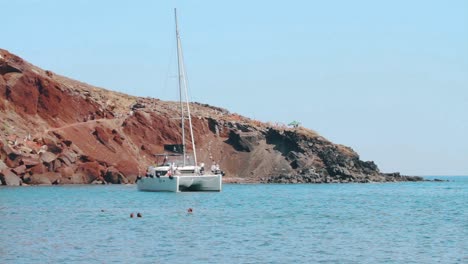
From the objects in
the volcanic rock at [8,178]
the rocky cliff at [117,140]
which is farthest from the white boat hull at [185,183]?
the rocky cliff at [117,140]

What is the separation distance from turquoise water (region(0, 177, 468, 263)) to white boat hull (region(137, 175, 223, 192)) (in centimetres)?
933

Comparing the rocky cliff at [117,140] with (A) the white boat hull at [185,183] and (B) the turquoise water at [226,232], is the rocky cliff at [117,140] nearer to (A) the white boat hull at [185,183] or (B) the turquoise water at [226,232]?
(A) the white boat hull at [185,183]

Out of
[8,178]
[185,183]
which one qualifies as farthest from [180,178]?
[8,178]

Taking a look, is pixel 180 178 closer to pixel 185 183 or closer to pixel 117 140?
pixel 185 183

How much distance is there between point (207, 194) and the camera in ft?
287

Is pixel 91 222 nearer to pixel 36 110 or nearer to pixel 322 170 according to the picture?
pixel 36 110

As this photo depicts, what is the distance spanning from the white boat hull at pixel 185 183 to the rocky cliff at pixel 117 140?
69.2 ft

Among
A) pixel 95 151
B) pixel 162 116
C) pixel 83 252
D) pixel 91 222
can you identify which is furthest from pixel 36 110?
pixel 83 252

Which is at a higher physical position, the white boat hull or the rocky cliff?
the rocky cliff

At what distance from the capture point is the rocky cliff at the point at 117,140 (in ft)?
367

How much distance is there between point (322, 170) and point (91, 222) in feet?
313

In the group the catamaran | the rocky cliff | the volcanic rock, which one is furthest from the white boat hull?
the rocky cliff

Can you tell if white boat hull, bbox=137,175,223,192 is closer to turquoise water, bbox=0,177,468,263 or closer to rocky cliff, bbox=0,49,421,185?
turquoise water, bbox=0,177,468,263

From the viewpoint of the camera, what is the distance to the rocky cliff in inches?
4405
